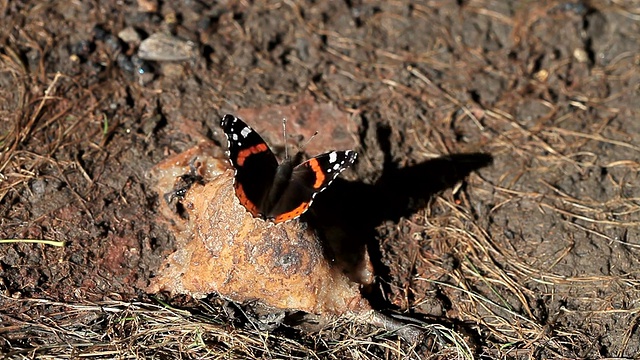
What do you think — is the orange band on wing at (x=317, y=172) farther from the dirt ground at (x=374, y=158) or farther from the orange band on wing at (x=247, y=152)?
the dirt ground at (x=374, y=158)

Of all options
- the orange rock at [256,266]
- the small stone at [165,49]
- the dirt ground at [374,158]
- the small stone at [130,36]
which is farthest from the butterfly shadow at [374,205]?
the small stone at [130,36]

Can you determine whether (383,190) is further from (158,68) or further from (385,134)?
(158,68)

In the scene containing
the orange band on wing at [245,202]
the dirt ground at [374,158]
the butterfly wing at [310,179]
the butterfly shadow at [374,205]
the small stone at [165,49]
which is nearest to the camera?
the orange band on wing at [245,202]

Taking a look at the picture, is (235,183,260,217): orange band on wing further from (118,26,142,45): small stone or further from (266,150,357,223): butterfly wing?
(118,26,142,45): small stone

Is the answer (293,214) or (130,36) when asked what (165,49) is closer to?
(130,36)

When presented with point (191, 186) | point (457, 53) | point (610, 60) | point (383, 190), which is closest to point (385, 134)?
point (383, 190)

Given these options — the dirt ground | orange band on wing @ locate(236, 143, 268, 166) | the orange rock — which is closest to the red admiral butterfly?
orange band on wing @ locate(236, 143, 268, 166)
